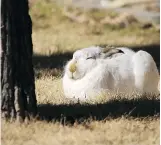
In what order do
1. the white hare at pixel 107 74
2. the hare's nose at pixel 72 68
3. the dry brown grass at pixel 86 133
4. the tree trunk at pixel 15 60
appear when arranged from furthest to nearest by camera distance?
the hare's nose at pixel 72 68, the white hare at pixel 107 74, the tree trunk at pixel 15 60, the dry brown grass at pixel 86 133

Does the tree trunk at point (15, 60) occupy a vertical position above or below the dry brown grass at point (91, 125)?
above

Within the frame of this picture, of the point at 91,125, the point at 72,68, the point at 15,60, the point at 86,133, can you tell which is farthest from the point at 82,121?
the point at 72,68

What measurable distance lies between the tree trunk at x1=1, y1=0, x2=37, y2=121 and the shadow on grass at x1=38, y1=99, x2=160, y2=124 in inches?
11.0

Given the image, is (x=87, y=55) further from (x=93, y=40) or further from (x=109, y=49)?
(x=93, y=40)

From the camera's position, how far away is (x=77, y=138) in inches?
201

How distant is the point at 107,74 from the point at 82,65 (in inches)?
12.2

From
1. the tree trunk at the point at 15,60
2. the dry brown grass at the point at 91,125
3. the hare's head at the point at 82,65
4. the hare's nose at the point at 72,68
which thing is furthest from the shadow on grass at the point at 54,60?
the tree trunk at the point at 15,60

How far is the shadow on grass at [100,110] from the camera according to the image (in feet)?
18.4

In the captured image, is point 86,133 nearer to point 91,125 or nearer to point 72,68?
point 91,125

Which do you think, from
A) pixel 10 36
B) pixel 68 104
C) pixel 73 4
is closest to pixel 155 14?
pixel 73 4

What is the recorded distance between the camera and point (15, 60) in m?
5.31

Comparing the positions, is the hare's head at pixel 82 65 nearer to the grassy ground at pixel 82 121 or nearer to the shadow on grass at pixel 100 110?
the grassy ground at pixel 82 121

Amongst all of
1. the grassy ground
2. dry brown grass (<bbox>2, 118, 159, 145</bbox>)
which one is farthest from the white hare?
dry brown grass (<bbox>2, 118, 159, 145</bbox>)

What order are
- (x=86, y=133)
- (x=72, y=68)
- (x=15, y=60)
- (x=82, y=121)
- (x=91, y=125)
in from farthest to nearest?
(x=72, y=68), (x=82, y=121), (x=91, y=125), (x=15, y=60), (x=86, y=133)
